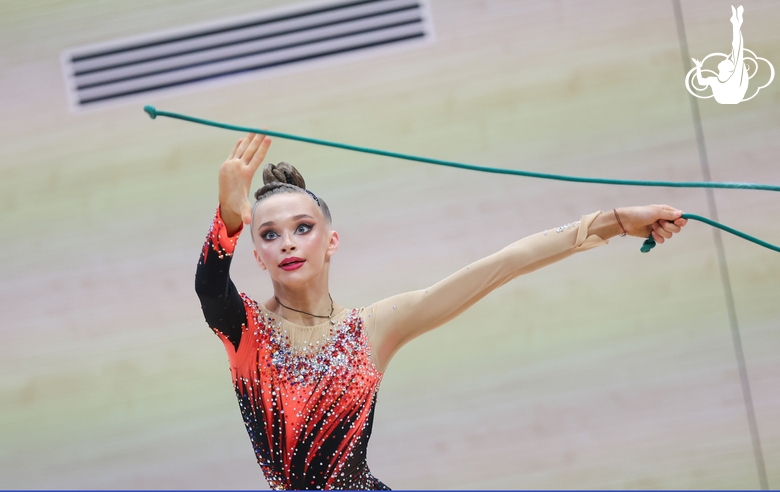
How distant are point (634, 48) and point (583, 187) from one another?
477 millimetres

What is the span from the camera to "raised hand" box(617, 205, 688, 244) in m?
1.89

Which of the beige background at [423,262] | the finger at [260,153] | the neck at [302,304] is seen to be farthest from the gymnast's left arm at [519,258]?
the beige background at [423,262]

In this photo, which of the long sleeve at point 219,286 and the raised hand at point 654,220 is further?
the raised hand at point 654,220

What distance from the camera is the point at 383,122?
279 cm

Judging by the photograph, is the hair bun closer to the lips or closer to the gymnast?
the lips

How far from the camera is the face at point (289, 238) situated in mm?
1897

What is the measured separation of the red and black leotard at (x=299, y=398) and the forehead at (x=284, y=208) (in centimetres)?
17

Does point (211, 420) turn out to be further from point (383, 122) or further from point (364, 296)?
point (383, 122)

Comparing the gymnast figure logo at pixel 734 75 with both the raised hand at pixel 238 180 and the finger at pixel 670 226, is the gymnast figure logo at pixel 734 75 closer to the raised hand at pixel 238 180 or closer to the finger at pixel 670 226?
the finger at pixel 670 226

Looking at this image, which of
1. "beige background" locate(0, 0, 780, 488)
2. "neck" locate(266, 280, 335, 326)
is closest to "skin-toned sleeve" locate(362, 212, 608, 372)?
"neck" locate(266, 280, 335, 326)

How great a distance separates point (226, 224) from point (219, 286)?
0.44 ft

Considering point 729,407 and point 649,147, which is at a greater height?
point 649,147

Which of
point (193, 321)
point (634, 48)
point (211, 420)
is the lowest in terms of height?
point (211, 420)

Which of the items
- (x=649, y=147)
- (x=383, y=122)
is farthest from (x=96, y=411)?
(x=649, y=147)
